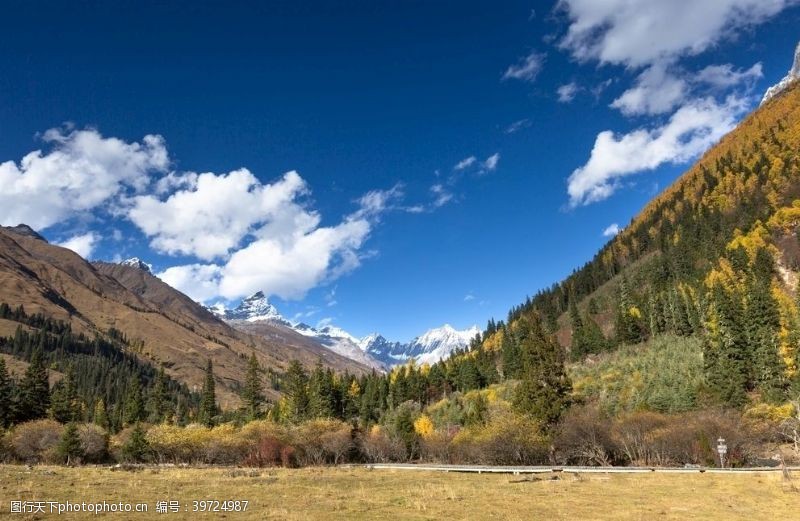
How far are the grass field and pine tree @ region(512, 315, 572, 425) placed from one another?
16.5m

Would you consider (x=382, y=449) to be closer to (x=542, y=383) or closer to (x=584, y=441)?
(x=542, y=383)

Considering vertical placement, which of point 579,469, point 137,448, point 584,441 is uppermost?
point 137,448

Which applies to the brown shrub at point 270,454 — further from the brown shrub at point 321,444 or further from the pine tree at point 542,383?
the pine tree at point 542,383

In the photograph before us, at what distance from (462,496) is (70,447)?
180 ft

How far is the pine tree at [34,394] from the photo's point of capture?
87.1m

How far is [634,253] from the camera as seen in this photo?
652 ft

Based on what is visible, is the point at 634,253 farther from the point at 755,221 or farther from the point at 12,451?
the point at 12,451

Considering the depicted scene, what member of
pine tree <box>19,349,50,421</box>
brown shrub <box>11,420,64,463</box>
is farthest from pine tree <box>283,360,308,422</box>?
pine tree <box>19,349,50,421</box>

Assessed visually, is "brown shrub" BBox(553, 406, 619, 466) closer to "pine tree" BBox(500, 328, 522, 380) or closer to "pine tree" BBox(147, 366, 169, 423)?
"pine tree" BBox(500, 328, 522, 380)

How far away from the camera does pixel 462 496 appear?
2759 cm

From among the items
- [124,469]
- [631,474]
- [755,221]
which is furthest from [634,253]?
[124,469]

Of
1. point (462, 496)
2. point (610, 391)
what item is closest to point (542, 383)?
point (462, 496)

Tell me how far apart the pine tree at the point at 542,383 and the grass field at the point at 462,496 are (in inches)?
650

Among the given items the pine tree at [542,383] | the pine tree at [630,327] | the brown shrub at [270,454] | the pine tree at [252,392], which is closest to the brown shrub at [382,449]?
the brown shrub at [270,454]
